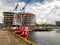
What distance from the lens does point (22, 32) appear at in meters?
64.0
